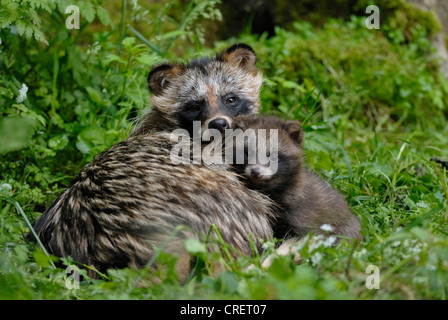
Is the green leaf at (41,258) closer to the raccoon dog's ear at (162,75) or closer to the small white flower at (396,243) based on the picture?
the small white flower at (396,243)

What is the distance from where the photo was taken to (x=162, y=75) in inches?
201

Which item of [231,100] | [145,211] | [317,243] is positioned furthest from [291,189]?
[231,100]

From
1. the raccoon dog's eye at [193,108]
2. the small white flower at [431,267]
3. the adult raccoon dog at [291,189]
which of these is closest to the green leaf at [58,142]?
the raccoon dog's eye at [193,108]

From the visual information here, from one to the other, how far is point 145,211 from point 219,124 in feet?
4.69

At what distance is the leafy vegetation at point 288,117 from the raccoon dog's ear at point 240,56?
2.39ft

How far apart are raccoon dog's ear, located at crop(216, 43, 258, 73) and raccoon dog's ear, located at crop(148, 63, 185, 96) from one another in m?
0.48

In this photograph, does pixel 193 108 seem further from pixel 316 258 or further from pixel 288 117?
pixel 316 258

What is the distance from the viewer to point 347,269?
111 inches

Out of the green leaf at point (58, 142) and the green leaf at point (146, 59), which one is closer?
the green leaf at point (146, 59)

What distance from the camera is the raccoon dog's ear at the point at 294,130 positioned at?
4171 millimetres

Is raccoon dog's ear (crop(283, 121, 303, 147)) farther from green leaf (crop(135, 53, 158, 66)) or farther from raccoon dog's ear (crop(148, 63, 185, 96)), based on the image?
green leaf (crop(135, 53, 158, 66))
